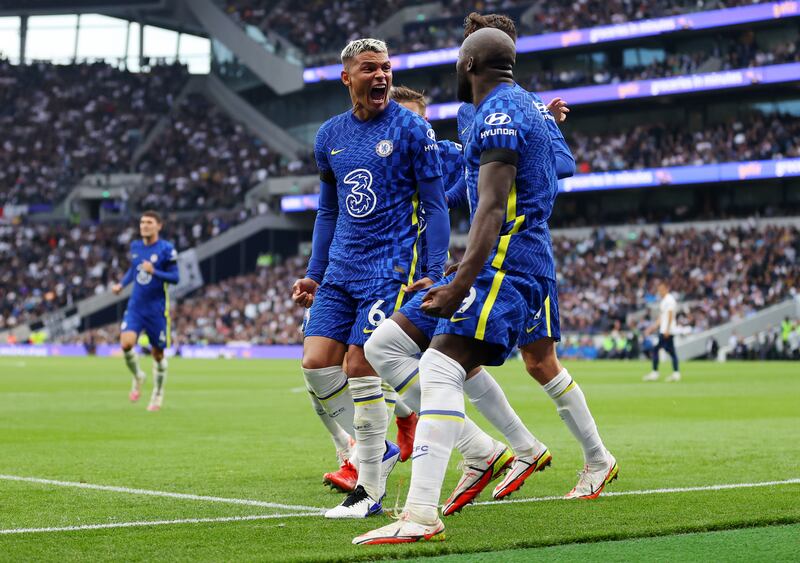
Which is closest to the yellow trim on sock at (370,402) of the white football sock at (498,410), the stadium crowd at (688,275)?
the white football sock at (498,410)

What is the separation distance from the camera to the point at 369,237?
6672 millimetres

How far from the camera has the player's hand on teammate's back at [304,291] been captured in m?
7.10

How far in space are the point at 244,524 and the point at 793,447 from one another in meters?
5.77

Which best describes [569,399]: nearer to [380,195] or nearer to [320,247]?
[380,195]

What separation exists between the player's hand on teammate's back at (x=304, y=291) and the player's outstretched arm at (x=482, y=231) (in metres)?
1.86

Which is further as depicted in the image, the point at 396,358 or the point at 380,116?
the point at 380,116

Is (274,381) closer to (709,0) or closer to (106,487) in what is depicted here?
(106,487)

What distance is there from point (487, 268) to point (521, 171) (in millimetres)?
554

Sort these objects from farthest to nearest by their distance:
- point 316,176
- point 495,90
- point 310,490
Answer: point 316,176 → point 310,490 → point 495,90

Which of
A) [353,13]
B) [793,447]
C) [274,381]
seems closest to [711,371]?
[274,381]

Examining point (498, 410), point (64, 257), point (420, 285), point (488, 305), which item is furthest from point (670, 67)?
point (488, 305)

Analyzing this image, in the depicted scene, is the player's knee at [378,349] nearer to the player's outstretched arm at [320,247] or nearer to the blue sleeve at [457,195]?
the player's outstretched arm at [320,247]

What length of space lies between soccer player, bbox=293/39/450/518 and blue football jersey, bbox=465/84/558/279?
26.7 inches

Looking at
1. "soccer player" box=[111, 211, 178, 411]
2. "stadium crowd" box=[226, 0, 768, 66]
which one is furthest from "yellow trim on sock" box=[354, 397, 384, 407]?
"stadium crowd" box=[226, 0, 768, 66]
